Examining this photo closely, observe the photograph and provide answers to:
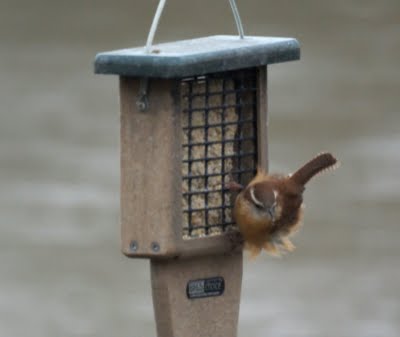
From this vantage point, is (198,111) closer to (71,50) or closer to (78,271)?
(78,271)

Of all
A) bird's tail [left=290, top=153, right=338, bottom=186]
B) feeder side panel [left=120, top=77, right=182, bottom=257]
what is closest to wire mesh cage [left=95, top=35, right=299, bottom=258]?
feeder side panel [left=120, top=77, right=182, bottom=257]

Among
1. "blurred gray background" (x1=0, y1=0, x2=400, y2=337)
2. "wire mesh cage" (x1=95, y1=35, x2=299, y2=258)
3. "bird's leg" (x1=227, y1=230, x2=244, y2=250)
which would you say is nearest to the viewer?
"wire mesh cage" (x1=95, y1=35, x2=299, y2=258)

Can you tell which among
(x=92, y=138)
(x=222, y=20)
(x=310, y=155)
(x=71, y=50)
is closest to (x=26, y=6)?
(x=71, y=50)

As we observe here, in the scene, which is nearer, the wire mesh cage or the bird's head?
the wire mesh cage

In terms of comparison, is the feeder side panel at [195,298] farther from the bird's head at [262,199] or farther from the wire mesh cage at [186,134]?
the bird's head at [262,199]

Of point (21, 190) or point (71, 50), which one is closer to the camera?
point (21, 190)

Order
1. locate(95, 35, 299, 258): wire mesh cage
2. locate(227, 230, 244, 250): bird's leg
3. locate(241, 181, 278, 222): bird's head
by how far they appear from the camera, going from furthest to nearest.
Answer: locate(227, 230, 244, 250): bird's leg
locate(241, 181, 278, 222): bird's head
locate(95, 35, 299, 258): wire mesh cage

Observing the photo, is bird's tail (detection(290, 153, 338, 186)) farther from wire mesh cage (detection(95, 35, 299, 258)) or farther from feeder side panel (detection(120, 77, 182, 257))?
feeder side panel (detection(120, 77, 182, 257))

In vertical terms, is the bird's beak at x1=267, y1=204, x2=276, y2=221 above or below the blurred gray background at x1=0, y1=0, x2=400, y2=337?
above
